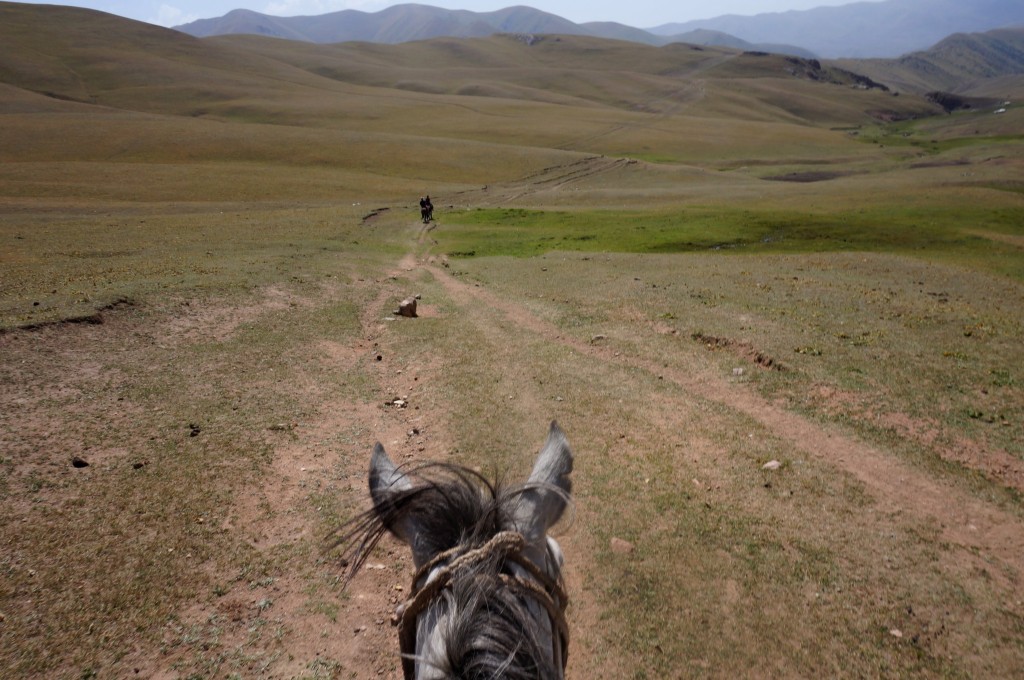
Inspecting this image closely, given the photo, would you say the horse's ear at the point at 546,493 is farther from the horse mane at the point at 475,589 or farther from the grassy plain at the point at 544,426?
the grassy plain at the point at 544,426

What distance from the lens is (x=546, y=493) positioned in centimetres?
337

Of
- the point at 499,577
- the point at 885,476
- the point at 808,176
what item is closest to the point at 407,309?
the point at 885,476

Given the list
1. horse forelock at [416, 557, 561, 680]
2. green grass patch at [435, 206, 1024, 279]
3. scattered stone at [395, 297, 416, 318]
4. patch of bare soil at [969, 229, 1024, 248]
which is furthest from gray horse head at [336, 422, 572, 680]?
patch of bare soil at [969, 229, 1024, 248]

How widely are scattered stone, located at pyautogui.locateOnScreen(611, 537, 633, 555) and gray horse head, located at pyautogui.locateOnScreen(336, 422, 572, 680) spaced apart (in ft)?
11.6

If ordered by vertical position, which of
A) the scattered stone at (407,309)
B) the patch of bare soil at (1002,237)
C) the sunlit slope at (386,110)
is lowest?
the scattered stone at (407,309)

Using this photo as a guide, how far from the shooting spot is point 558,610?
108 inches

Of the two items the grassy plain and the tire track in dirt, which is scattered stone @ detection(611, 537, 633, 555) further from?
the tire track in dirt

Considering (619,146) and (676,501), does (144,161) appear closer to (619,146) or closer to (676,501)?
(619,146)

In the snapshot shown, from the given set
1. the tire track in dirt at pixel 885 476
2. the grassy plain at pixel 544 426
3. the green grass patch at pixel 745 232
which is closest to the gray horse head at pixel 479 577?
the grassy plain at pixel 544 426

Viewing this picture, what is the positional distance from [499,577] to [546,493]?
0.84 metres

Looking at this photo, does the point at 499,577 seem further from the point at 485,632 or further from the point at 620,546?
the point at 620,546

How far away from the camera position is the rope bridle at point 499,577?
2602 mm

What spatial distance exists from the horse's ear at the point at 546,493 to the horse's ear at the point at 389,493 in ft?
2.26

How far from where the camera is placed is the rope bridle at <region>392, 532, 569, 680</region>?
260cm
